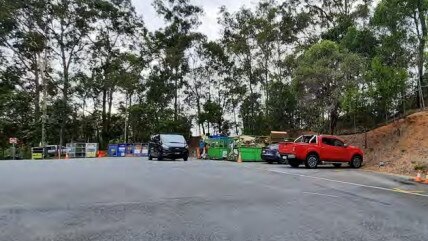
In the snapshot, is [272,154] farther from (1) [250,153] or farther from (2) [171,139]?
(2) [171,139]

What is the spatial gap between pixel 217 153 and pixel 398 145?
15.3 m

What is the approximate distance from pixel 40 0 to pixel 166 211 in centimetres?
4989

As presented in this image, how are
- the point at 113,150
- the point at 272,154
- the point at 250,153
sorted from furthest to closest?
the point at 113,150 → the point at 250,153 → the point at 272,154

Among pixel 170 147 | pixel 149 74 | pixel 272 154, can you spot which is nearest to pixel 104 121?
pixel 149 74

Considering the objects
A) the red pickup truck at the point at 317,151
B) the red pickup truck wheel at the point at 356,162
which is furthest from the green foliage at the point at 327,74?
the red pickup truck at the point at 317,151

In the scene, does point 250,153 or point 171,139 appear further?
point 250,153

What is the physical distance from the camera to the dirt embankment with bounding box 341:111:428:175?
23859 mm

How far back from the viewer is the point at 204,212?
8656 millimetres

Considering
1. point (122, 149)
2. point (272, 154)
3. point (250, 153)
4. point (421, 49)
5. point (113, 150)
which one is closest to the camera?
point (421, 49)

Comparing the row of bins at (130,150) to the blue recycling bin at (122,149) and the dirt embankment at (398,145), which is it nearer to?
the blue recycling bin at (122,149)

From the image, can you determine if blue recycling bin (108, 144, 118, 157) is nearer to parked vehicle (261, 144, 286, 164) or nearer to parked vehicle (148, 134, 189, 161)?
parked vehicle (148, 134, 189, 161)

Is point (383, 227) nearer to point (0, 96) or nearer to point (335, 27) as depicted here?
point (335, 27)

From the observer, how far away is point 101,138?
62.7 meters

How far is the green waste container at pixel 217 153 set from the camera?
3815 centimetres
